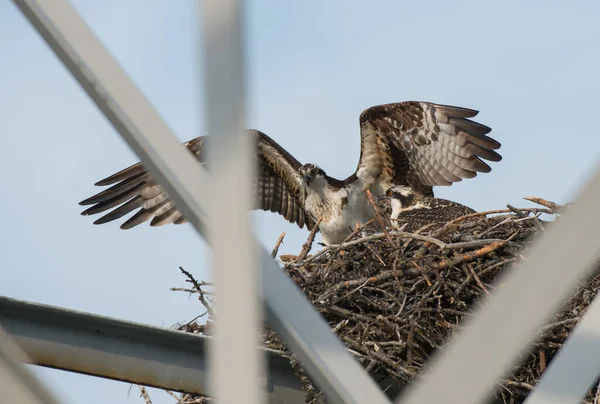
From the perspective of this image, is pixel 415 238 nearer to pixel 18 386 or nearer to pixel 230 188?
pixel 230 188

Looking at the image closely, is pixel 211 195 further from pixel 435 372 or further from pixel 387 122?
pixel 387 122

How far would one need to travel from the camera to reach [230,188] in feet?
6.03

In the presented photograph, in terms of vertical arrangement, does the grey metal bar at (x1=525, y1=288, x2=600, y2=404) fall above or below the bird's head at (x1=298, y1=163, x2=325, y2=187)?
below

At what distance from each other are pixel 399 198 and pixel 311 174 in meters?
0.93

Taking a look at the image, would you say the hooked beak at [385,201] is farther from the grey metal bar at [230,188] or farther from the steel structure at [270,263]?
the grey metal bar at [230,188]

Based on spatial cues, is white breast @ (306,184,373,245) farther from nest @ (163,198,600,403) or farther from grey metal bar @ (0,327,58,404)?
grey metal bar @ (0,327,58,404)

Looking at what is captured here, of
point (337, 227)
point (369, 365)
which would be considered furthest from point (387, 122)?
point (369, 365)

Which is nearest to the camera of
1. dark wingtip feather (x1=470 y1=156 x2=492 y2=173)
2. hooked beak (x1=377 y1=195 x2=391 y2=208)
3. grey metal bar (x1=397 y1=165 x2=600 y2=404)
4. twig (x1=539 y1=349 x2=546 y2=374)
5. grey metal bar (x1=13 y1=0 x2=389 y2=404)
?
grey metal bar (x1=397 y1=165 x2=600 y2=404)

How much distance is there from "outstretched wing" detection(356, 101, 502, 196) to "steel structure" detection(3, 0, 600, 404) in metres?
7.66

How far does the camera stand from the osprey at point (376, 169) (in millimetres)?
9625

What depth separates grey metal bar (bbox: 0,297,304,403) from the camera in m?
4.01

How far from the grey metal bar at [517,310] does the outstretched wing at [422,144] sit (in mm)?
7912

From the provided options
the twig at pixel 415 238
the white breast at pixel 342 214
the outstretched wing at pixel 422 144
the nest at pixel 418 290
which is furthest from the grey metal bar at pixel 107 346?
the outstretched wing at pixel 422 144

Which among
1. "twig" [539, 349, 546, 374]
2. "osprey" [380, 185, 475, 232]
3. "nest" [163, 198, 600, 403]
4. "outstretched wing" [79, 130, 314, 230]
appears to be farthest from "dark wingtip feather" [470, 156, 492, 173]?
"twig" [539, 349, 546, 374]
